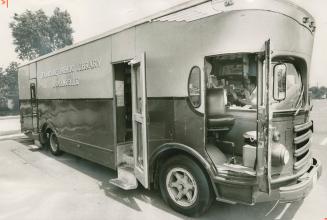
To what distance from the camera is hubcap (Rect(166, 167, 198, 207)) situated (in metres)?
4.25

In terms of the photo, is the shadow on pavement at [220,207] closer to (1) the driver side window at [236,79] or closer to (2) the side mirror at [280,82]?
(1) the driver side window at [236,79]

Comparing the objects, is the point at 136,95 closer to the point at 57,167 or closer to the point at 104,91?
the point at 104,91

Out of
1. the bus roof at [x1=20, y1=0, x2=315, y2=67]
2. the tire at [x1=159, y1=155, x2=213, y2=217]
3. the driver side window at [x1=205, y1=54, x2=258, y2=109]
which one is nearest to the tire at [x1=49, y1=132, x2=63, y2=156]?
the tire at [x1=159, y1=155, x2=213, y2=217]

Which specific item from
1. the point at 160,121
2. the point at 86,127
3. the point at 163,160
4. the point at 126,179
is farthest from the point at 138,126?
the point at 86,127

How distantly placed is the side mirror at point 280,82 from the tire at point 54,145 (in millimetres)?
6332

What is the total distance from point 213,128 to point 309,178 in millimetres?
1457

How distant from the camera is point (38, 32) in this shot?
37562 mm

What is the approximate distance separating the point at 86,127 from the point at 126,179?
6.11ft

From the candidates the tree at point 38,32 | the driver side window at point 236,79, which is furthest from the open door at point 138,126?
the tree at point 38,32

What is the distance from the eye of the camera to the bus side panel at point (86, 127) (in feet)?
19.4

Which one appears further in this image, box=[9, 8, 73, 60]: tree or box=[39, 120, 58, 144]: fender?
box=[9, 8, 73, 60]: tree

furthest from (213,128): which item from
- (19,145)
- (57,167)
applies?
(19,145)

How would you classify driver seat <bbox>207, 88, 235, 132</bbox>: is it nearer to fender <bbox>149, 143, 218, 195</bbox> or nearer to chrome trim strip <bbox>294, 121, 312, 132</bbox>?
fender <bbox>149, 143, 218, 195</bbox>

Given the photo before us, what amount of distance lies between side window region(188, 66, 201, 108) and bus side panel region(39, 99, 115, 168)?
216cm
